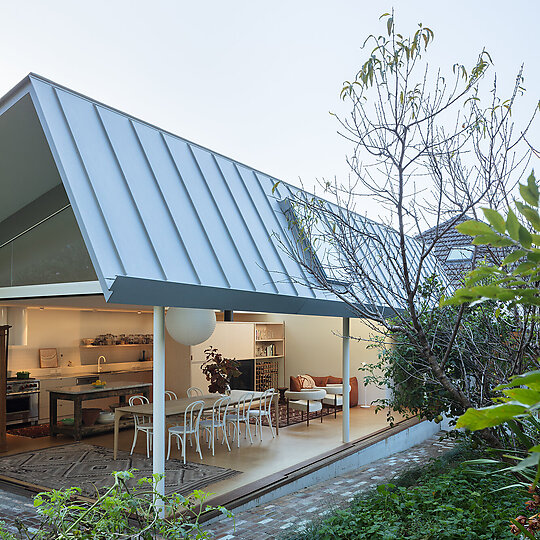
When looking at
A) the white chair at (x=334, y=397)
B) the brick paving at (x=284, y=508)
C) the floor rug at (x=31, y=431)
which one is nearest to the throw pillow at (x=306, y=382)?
the white chair at (x=334, y=397)

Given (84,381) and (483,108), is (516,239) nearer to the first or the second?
(483,108)

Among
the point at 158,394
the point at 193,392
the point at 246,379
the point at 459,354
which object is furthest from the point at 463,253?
the point at 246,379

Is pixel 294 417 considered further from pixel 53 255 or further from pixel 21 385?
pixel 53 255

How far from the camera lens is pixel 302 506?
6.19 metres

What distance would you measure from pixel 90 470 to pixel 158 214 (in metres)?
4.00

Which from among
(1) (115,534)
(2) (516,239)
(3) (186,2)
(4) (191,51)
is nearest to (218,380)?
(1) (115,534)

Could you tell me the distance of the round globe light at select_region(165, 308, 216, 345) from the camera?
23.0ft

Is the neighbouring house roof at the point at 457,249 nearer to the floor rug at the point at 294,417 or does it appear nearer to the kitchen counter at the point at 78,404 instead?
the floor rug at the point at 294,417

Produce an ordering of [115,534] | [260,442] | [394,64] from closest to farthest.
→ 1. [115,534]
2. [394,64]
3. [260,442]

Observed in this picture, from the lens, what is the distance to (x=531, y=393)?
2.66 feet

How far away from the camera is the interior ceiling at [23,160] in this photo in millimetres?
6133

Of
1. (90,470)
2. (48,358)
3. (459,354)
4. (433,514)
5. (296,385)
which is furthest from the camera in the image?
(296,385)

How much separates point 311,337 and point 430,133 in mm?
11483

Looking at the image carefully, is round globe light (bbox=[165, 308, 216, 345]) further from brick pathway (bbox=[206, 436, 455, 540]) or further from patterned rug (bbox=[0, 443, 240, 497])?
brick pathway (bbox=[206, 436, 455, 540])
